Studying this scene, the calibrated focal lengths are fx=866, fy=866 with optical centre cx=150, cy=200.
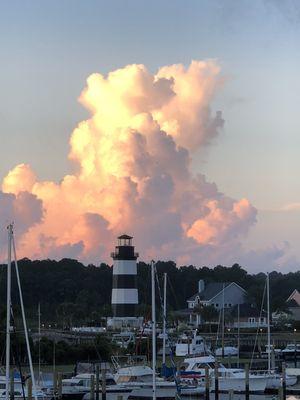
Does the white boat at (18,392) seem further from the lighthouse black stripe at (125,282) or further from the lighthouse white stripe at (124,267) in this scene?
the lighthouse white stripe at (124,267)

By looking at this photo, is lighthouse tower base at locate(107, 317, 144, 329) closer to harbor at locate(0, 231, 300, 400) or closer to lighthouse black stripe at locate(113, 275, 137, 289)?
lighthouse black stripe at locate(113, 275, 137, 289)

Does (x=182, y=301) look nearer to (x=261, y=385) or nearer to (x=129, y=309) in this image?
(x=129, y=309)

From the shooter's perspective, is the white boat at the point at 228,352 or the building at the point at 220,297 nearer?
the white boat at the point at 228,352

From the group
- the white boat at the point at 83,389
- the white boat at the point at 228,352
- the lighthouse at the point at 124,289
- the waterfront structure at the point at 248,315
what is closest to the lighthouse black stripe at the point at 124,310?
the lighthouse at the point at 124,289

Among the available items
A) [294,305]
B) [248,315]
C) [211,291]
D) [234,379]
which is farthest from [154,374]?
[294,305]

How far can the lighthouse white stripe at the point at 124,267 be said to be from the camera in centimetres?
10794

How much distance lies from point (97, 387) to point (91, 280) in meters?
112

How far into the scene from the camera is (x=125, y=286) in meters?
107

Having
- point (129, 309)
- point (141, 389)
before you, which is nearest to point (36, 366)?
point (141, 389)

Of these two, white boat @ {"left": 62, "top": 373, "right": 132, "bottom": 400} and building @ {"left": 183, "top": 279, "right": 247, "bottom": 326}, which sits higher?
building @ {"left": 183, "top": 279, "right": 247, "bottom": 326}

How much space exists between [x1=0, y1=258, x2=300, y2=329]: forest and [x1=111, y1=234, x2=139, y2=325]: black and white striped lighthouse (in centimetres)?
1533

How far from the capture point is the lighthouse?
107312 mm

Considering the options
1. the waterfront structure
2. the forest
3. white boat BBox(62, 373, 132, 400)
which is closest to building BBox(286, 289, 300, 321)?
the forest

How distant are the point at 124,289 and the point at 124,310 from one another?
2605 millimetres
